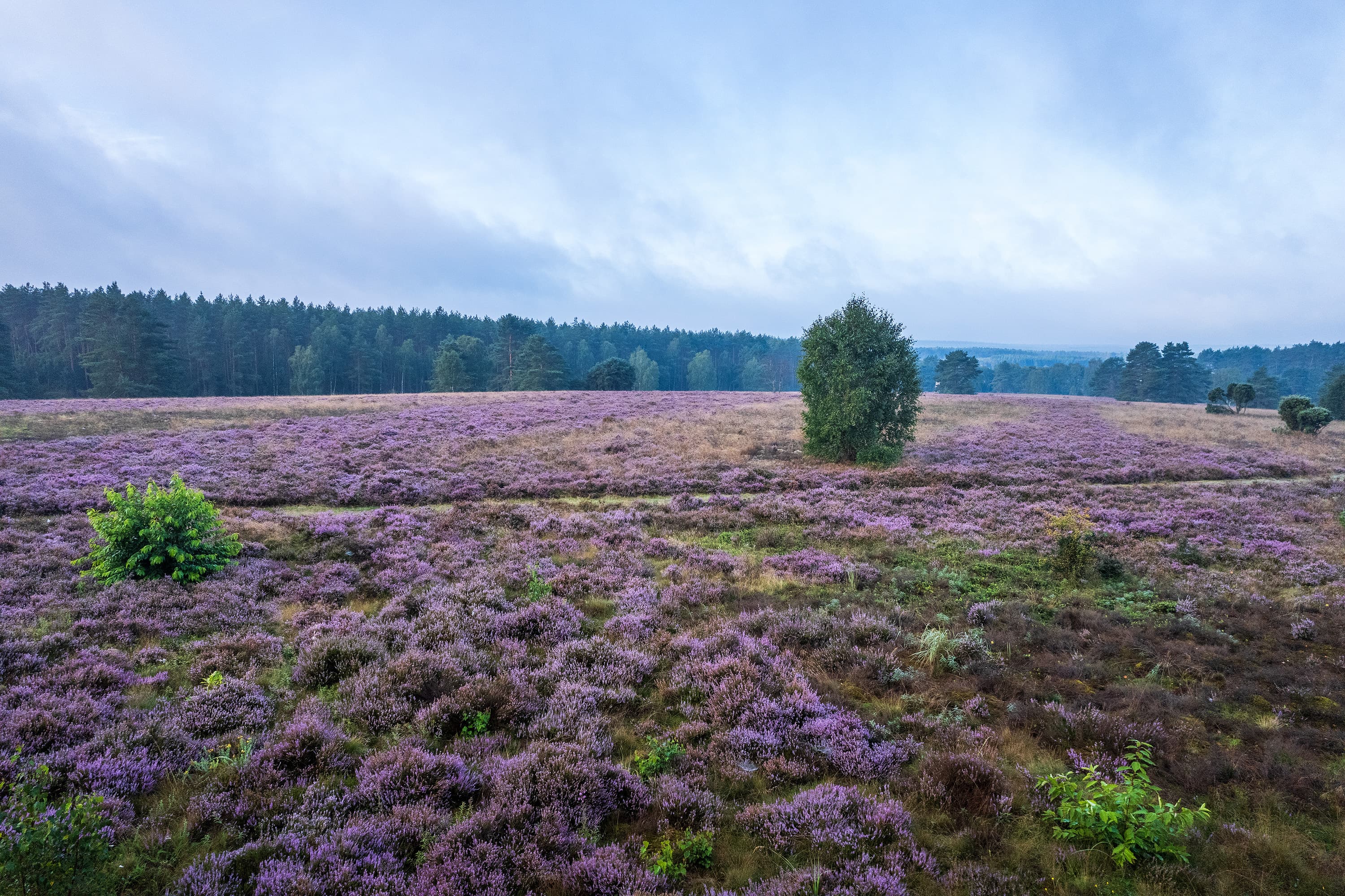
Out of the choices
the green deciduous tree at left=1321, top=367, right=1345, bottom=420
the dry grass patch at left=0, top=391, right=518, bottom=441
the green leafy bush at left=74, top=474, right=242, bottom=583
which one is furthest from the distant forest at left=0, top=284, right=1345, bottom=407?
the green leafy bush at left=74, top=474, right=242, bottom=583

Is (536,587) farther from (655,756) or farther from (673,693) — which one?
(655,756)

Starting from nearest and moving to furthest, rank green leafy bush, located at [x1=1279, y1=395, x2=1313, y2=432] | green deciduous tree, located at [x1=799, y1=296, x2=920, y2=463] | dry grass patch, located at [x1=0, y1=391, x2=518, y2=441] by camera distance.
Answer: green deciduous tree, located at [x1=799, y1=296, x2=920, y2=463], dry grass patch, located at [x1=0, y1=391, x2=518, y2=441], green leafy bush, located at [x1=1279, y1=395, x2=1313, y2=432]

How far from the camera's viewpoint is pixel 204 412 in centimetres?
3378

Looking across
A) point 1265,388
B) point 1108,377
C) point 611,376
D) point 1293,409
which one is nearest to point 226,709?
point 1293,409

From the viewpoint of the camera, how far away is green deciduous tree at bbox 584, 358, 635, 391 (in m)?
79.8

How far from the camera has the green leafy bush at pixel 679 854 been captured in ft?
14.5

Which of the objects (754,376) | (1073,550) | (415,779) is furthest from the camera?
(754,376)

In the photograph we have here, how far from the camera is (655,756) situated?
582 cm

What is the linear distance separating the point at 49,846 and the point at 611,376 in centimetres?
7775

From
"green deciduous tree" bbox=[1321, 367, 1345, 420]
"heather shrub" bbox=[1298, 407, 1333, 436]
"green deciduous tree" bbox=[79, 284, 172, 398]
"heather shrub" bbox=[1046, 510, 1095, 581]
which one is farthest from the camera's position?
"green deciduous tree" bbox=[79, 284, 172, 398]

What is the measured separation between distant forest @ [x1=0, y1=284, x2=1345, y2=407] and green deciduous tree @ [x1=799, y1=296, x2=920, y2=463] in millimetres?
57470

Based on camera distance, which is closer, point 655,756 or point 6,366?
point 655,756

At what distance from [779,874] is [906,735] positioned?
2743mm

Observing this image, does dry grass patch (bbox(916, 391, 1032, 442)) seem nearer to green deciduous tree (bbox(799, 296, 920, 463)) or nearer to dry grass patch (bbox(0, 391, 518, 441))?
green deciduous tree (bbox(799, 296, 920, 463))
